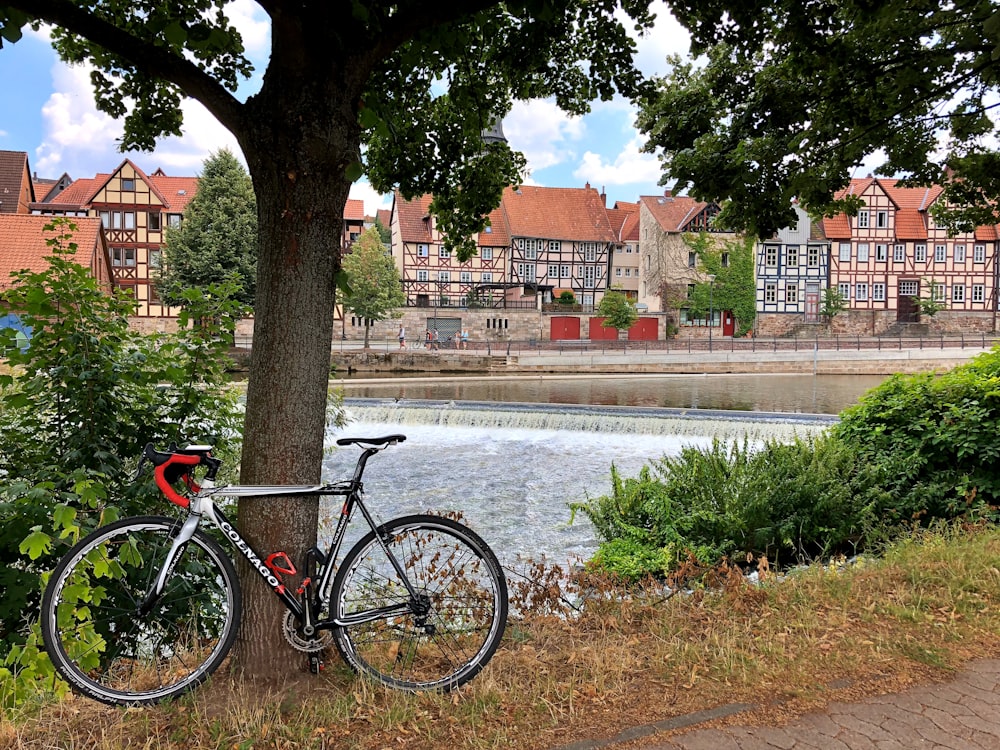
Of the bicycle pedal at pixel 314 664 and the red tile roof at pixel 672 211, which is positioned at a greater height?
the red tile roof at pixel 672 211

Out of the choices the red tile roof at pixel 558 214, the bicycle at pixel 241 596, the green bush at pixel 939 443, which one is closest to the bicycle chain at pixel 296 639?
the bicycle at pixel 241 596

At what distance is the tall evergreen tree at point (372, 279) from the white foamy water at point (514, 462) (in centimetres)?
2553

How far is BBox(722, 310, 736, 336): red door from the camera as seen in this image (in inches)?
2227

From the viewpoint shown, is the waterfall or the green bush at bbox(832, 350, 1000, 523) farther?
the waterfall

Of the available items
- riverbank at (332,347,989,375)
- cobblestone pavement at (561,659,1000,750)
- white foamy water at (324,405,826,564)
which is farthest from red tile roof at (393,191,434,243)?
cobblestone pavement at (561,659,1000,750)

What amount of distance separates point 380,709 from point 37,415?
10.1 ft

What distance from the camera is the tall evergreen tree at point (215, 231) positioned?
123 ft

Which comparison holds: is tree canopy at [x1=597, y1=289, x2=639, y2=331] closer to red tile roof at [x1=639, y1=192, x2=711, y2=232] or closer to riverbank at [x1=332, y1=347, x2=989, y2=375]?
red tile roof at [x1=639, y1=192, x2=711, y2=232]

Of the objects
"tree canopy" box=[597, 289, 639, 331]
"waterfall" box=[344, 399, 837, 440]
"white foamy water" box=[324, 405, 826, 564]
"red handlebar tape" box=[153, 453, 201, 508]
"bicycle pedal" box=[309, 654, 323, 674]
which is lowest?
"white foamy water" box=[324, 405, 826, 564]

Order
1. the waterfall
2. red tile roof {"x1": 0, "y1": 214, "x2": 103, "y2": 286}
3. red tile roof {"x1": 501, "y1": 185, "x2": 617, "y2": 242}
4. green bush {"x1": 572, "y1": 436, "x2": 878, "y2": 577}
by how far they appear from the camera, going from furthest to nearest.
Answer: red tile roof {"x1": 501, "y1": 185, "x2": 617, "y2": 242} → red tile roof {"x1": 0, "y1": 214, "x2": 103, "y2": 286} → the waterfall → green bush {"x1": 572, "y1": 436, "x2": 878, "y2": 577}

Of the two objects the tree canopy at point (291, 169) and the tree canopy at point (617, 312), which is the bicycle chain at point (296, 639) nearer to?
the tree canopy at point (291, 169)

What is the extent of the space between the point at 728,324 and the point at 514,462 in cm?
4555

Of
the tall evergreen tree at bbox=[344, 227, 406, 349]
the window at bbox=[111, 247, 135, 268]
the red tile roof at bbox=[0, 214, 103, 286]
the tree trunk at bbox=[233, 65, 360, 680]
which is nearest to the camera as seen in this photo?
the tree trunk at bbox=[233, 65, 360, 680]

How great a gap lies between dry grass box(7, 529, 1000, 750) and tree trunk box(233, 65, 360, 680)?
1.08 ft
